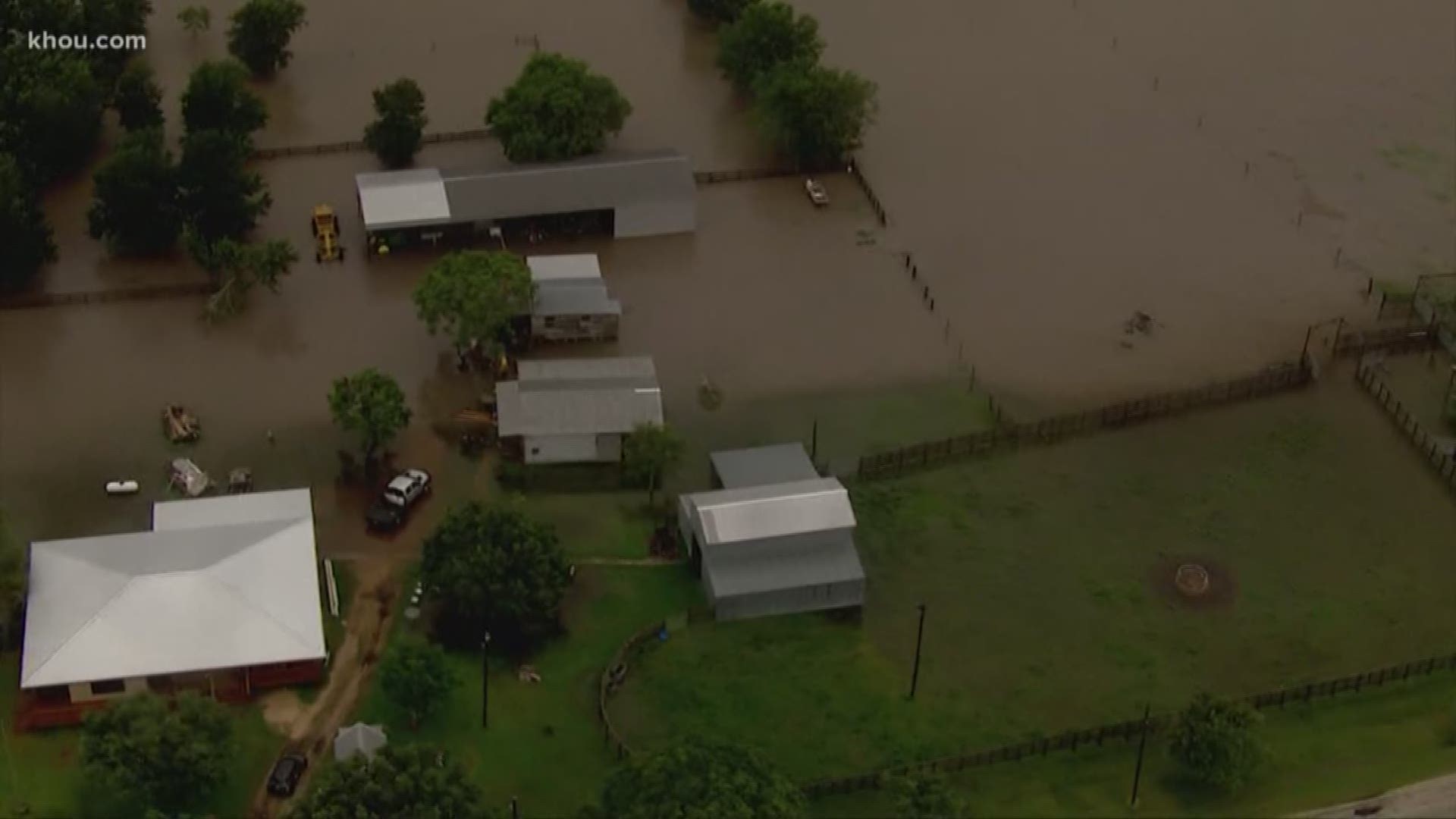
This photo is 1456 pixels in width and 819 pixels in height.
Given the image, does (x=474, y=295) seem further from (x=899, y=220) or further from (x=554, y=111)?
(x=899, y=220)

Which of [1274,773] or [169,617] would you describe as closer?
[1274,773]

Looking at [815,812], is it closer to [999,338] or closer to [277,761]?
[277,761]

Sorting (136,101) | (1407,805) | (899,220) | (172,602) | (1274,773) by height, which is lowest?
(1407,805)

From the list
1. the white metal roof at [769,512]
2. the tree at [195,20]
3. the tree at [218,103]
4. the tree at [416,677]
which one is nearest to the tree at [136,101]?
the tree at [218,103]

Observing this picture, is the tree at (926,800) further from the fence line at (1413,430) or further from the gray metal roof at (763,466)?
the fence line at (1413,430)

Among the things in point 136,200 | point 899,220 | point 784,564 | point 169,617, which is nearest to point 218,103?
point 136,200

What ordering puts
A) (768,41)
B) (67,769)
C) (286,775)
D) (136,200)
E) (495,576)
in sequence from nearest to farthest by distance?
(286,775) → (67,769) → (495,576) → (136,200) → (768,41)
